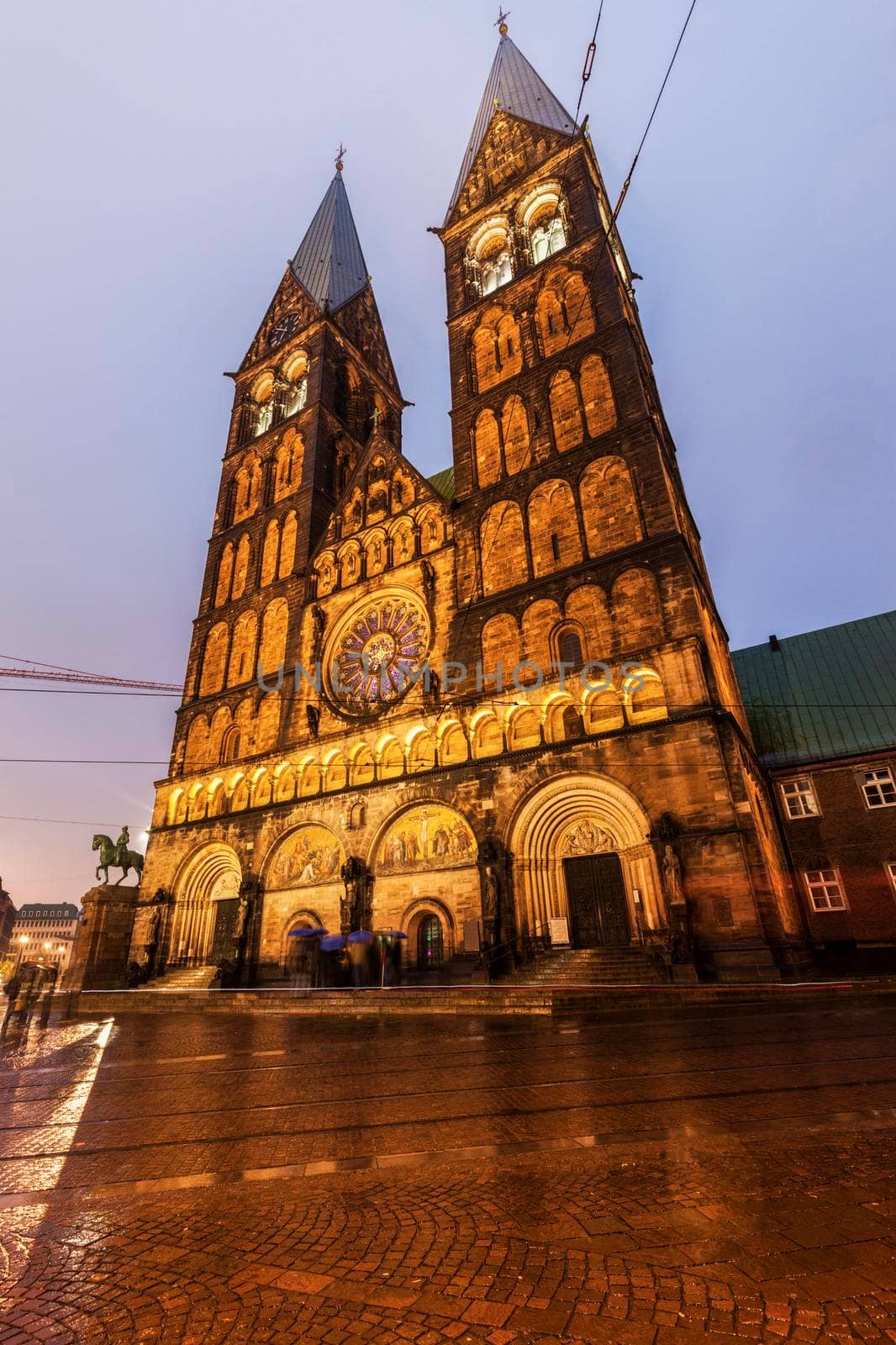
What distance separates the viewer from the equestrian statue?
1000 inches

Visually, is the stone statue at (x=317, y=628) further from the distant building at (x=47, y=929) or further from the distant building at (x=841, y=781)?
the distant building at (x=47, y=929)

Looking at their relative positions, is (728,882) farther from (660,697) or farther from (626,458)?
(626,458)

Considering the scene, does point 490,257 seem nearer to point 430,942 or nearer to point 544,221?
point 544,221

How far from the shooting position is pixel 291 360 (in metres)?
35.0

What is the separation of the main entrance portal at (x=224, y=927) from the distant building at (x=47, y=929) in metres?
108

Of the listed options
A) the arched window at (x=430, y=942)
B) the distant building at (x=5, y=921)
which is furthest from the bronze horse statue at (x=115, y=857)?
the distant building at (x=5, y=921)

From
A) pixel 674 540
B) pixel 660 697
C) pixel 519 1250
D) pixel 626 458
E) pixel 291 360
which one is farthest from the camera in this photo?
pixel 291 360

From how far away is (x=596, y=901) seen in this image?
52.2ft

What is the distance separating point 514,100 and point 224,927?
141ft

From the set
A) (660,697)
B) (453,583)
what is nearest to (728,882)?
(660,697)

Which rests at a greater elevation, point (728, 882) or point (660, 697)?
point (660, 697)

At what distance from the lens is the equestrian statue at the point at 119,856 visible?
25391 millimetres

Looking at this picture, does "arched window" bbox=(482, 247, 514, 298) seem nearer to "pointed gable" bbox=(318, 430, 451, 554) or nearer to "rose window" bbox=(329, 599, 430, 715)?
"pointed gable" bbox=(318, 430, 451, 554)

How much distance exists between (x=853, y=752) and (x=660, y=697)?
1035 cm
